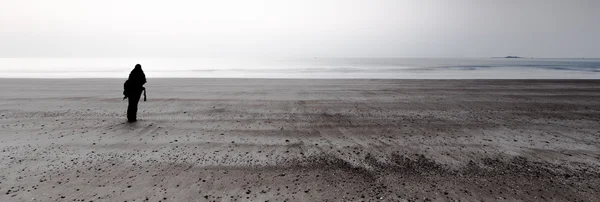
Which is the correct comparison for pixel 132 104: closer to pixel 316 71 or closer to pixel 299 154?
pixel 299 154

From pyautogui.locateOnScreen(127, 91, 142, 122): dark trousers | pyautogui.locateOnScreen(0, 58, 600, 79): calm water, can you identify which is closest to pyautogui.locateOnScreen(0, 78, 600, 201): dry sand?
pyautogui.locateOnScreen(127, 91, 142, 122): dark trousers

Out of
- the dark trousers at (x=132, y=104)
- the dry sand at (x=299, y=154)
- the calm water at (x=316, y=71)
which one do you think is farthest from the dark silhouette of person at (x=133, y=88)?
the calm water at (x=316, y=71)

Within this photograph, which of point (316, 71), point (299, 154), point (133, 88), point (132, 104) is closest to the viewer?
point (299, 154)

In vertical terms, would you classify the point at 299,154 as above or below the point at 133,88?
below

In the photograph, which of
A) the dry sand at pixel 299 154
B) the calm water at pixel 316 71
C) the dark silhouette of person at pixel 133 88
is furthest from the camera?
the calm water at pixel 316 71

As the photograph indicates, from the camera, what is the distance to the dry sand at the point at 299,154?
18.5 ft

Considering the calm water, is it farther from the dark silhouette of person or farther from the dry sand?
the dark silhouette of person

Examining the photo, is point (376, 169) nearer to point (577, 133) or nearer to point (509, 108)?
point (577, 133)

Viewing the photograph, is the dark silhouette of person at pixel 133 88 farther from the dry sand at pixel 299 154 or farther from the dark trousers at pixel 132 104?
the dry sand at pixel 299 154

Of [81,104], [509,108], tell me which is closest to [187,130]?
[81,104]

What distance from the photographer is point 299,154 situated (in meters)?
7.70

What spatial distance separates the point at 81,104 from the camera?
15.2 metres

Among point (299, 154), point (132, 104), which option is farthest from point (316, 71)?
point (299, 154)

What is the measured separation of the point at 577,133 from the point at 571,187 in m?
5.49
